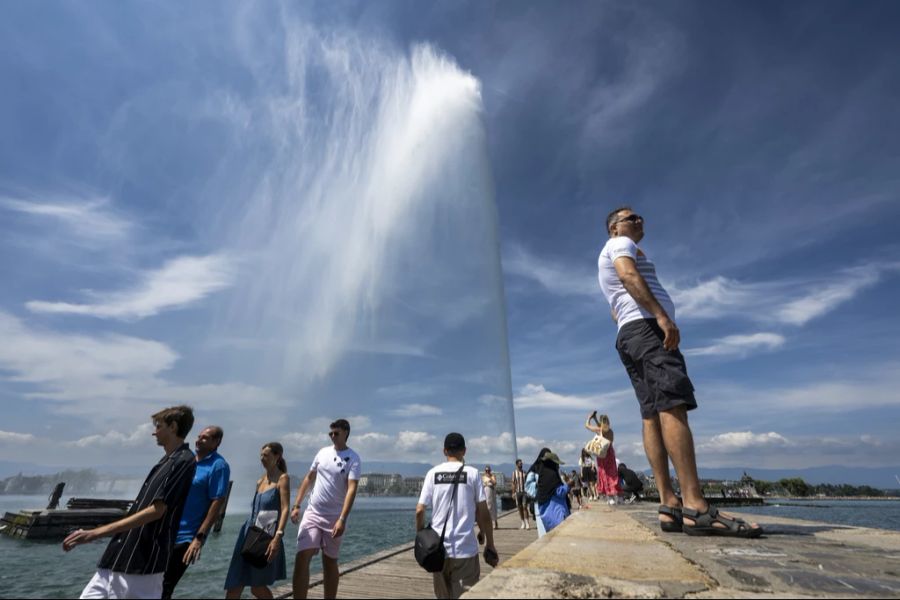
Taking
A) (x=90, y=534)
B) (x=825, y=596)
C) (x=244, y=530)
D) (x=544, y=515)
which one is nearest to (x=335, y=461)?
(x=244, y=530)

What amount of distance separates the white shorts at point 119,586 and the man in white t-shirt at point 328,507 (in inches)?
79.4

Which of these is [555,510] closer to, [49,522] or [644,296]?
[644,296]

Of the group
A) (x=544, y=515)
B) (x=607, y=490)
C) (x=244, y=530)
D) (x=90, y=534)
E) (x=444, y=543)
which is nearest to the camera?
(x=90, y=534)

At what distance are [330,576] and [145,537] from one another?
2472 millimetres

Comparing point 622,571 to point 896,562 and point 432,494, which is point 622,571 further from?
point 432,494

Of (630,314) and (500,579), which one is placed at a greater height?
(630,314)

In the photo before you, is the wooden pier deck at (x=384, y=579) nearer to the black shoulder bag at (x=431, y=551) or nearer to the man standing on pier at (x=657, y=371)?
the black shoulder bag at (x=431, y=551)

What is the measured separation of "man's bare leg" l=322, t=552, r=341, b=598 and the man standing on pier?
3696 millimetres

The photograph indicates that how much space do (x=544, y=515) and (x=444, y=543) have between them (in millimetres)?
3460

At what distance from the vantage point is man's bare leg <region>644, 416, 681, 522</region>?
137 inches

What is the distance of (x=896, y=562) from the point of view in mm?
2367

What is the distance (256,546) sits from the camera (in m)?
4.78

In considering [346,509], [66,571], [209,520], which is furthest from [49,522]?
[346,509]

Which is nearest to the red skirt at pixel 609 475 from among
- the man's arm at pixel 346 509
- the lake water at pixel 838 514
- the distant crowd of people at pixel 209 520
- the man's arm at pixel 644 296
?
the lake water at pixel 838 514
